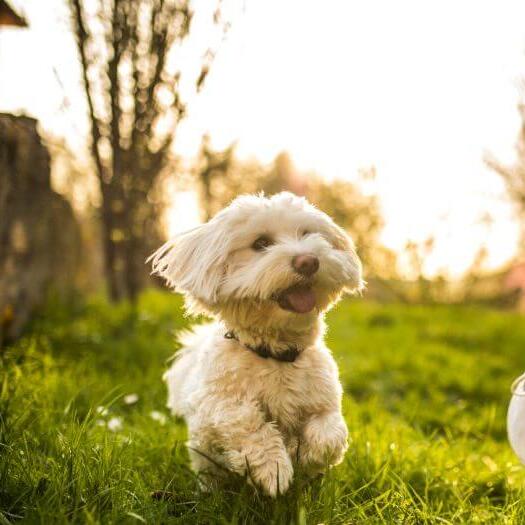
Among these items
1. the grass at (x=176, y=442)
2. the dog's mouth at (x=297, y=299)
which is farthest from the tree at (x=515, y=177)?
the dog's mouth at (x=297, y=299)

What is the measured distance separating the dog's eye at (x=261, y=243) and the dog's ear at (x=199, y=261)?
142 mm

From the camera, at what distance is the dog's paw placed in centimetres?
235

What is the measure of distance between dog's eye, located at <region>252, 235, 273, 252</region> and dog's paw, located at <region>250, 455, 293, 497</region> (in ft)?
2.92

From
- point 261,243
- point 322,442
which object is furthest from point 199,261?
point 322,442

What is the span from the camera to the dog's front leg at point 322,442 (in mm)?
2506

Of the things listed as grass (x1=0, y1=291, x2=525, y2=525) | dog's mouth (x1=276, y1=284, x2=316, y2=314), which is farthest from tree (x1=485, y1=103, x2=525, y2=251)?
dog's mouth (x1=276, y1=284, x2=316, y2=314)

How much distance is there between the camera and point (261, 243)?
2730mm

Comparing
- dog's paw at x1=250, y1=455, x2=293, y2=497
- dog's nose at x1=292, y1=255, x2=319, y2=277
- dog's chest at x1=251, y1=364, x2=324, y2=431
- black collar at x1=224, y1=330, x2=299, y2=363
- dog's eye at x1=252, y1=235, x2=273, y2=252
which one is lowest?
dog's paw at x1=250, y1=455, x2=293, y2=497

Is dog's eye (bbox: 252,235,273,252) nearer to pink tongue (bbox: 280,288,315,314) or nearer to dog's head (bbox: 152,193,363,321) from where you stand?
dog's head (bbox: 152,193,363,321)

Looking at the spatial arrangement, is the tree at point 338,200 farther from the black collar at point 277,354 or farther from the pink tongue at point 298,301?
the pink tongue at point 298,301

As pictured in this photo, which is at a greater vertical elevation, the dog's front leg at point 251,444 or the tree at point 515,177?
the dog's front leg at point 251,444

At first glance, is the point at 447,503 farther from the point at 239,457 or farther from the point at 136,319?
the point at 136,319

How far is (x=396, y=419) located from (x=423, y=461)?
136 cm

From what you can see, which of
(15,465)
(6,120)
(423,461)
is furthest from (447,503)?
(6,120)
